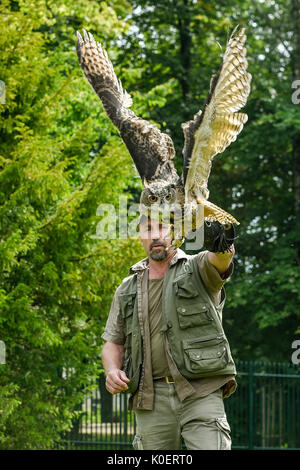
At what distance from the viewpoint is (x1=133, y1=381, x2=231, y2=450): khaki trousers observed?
3.66 m

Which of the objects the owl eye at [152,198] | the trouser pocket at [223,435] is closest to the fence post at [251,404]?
the trouser pocket at [223,435]

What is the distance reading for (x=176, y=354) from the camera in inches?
149

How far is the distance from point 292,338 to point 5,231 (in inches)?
366

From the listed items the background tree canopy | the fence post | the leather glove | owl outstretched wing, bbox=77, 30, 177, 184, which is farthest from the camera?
the fence post

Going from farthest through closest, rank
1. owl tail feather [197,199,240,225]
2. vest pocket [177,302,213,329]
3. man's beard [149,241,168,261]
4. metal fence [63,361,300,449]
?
1. metal fence [63,361,300,449]
2. man's beard [149,241,168,261]
3. vest pocket [177,302,213,329]
4. owl tail feather [197,199,240,225]

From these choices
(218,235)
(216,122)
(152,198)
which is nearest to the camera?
(218,235)

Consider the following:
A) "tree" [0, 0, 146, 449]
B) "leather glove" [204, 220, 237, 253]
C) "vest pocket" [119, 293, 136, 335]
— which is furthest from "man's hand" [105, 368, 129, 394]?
"tree" [0, 0, 146, 449]

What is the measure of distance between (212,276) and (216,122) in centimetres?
86

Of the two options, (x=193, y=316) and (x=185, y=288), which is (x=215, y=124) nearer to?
(x=185, y=288)

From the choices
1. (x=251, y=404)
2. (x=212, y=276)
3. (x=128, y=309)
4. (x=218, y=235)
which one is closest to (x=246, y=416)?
(x=251, y=404)

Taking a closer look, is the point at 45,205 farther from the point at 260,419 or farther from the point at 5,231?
the point at 260,419

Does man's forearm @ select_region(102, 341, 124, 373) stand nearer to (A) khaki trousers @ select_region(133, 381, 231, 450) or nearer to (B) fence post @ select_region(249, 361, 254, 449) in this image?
(A) khaki trousers @ select_region(133, 381, 231, 450)

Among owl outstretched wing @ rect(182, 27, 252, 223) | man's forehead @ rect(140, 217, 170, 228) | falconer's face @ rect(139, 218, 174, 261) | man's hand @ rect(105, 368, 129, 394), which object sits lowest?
man's hand @ rect(105, 368, 129, 394)

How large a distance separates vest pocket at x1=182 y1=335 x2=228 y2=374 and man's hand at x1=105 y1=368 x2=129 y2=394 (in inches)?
14.0
